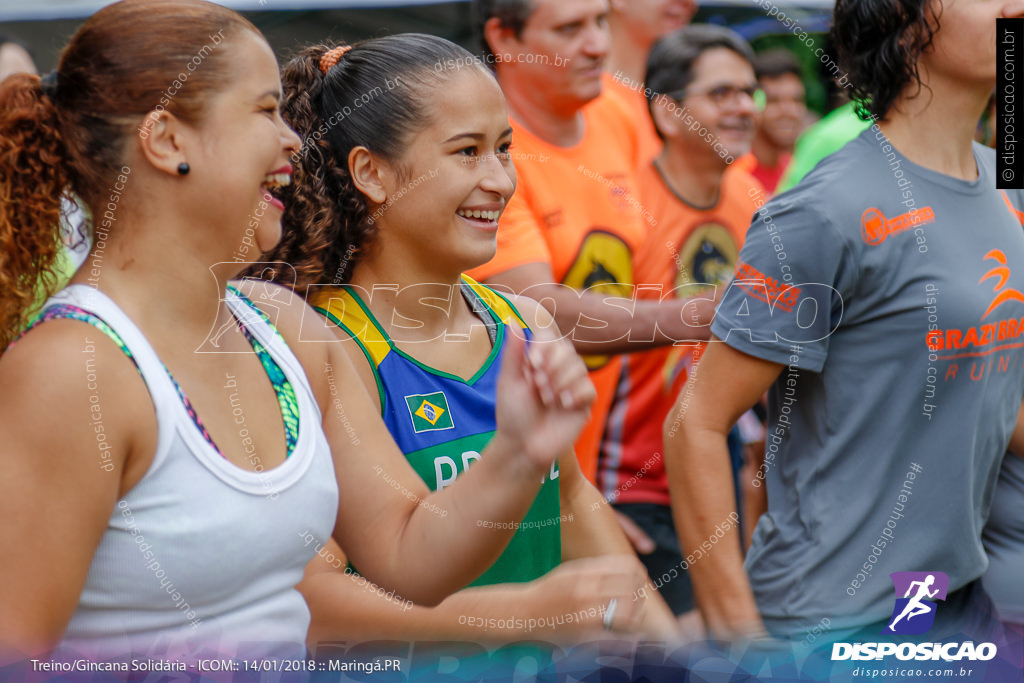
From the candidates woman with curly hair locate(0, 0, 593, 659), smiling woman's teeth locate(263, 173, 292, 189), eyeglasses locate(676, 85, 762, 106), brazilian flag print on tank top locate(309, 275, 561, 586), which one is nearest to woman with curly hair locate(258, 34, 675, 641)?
brazilian flag print on tank top locate(309, 275, 561, 586)

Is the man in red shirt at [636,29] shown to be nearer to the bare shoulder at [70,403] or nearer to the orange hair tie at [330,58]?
the orange hair tie at [330,58]

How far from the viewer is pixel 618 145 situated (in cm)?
282

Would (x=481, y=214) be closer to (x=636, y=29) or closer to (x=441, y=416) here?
(x=441, y=416)

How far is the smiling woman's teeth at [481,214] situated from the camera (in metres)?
1.61

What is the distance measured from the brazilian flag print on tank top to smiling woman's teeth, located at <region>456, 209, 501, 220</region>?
201mm

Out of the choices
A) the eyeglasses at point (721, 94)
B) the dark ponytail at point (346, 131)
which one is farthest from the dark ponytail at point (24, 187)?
the eyeglasses at point (721, 94)

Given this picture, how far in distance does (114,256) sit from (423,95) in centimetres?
57

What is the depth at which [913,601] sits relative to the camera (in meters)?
1.75

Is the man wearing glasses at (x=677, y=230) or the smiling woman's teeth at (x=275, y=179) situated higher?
the smiling woman's teeth at (x=275, y=179)

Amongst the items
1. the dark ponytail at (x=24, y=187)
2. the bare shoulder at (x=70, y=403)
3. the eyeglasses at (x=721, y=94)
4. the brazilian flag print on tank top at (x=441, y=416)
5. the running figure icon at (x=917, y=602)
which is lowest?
the running figure icon at (x=917, y=602)

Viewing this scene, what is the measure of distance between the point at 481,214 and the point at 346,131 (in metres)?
0.25

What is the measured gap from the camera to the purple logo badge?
1.74 metres

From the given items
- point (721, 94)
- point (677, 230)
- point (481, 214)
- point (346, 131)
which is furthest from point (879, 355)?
point (721, 94)

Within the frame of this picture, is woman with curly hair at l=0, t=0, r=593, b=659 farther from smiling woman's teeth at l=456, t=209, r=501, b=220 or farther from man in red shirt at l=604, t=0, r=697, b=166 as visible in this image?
man in red shirt at l=604, t=0, r=697, b=166
